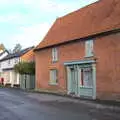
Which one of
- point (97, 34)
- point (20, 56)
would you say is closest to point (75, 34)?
point (97, 34)

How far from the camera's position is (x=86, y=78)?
111ft

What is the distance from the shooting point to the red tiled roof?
31.6m

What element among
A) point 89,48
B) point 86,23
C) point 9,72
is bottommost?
point 9,72

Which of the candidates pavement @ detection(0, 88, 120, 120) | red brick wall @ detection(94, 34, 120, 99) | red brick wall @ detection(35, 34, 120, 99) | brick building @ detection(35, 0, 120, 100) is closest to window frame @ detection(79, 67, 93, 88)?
brick building @ detection(35, 0, 120, 100)

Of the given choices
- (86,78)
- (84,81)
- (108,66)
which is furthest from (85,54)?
(108,66)

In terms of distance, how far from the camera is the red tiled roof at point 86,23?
104 feet

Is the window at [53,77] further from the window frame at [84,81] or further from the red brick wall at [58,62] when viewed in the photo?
the window frame at [84,81]

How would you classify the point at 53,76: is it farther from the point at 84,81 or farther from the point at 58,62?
the point at 84,81

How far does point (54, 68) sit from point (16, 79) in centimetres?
2507

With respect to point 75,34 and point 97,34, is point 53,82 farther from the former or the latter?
point 97,34

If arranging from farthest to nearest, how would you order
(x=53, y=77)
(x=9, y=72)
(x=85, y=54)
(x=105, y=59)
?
(x=9, y=72) < (x=53, y=77) < (x=85, y=54) < (x=105, y=59)

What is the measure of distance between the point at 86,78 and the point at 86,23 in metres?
5.68

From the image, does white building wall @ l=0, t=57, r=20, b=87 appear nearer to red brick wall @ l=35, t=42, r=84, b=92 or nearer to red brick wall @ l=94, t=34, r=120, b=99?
red brick wall @ l=35, t=42, r=84, b=92

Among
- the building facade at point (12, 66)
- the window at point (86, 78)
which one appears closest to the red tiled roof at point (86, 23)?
the window at point (86, 78)
